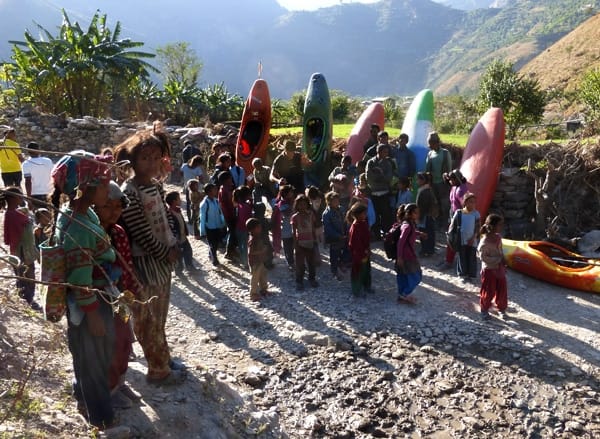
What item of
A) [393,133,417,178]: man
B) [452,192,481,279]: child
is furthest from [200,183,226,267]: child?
[452,192,481,279]: child

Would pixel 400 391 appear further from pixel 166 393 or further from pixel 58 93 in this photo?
pixel 58 93

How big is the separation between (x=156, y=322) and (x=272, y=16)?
196165 mm

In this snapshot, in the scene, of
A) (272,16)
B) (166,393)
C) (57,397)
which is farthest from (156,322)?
(272,16)

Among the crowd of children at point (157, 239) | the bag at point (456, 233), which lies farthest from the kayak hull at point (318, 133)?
the bag at point (456, 233)

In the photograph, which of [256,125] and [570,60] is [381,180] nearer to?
[256,125]

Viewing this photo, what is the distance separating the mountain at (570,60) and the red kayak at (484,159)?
112 feet

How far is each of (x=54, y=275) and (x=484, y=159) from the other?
6.54 m

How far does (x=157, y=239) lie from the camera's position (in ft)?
10.2

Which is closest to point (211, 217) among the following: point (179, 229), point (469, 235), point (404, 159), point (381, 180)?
point (381, 180)

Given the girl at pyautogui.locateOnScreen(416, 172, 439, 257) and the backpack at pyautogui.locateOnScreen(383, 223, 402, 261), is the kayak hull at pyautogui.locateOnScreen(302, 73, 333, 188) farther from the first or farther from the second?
the backpack at pyautogui.locateOnScreen(383, 223, 402, 261)

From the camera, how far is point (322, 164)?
869 cm

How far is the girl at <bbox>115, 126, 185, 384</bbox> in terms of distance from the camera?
9.94 ft

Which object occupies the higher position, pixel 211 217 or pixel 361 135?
pixel 361 135

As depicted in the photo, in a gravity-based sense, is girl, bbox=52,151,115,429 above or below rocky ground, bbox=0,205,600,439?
above
